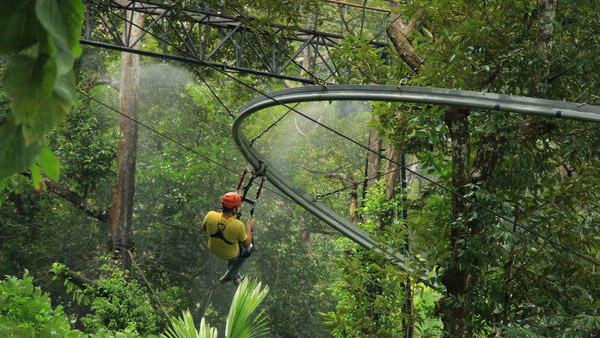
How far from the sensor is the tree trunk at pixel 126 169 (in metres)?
17.5

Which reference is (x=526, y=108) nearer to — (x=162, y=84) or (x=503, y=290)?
(x=503, y=290)

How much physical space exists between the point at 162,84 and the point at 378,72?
16301 mm

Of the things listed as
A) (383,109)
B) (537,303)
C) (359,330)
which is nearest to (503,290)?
(537,303)

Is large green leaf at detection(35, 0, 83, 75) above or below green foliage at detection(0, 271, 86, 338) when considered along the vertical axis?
below

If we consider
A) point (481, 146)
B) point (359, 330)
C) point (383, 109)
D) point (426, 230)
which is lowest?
point (359, 330)

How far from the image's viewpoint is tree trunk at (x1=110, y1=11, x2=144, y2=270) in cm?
1755

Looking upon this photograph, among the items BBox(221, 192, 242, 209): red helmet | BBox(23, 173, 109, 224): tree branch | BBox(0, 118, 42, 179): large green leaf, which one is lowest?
BBox(0, 118, 42, 179): large green leaf

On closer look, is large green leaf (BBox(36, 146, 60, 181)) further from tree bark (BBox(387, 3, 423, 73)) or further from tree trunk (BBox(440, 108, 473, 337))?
tree bark (BBox(387, 3, 423, 73))

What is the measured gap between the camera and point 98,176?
19312mm

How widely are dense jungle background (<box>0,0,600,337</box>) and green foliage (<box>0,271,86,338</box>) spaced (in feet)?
0.09

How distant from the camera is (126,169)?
17906mm

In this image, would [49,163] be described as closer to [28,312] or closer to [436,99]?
[436,99]

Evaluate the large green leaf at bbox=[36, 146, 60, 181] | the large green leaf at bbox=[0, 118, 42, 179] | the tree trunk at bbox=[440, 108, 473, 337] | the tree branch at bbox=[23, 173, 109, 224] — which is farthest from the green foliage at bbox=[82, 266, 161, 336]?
the large green leaf at bbox=[0, 118, 42, 179]

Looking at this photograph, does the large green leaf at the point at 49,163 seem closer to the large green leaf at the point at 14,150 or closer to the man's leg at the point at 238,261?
the large green leaf at the point at 14,150
